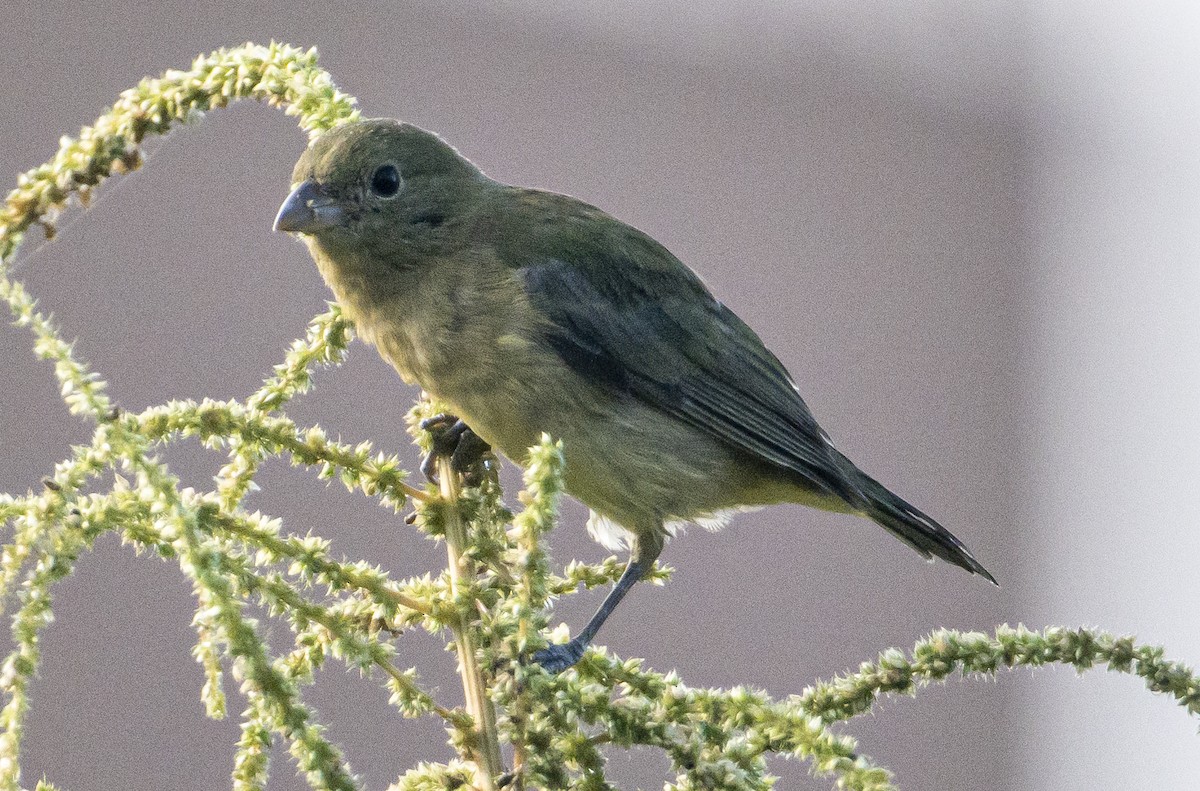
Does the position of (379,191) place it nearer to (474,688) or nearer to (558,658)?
(558,658)

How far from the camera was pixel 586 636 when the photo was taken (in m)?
2.05

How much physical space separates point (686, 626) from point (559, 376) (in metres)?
3.60

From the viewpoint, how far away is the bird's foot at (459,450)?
1.74 m

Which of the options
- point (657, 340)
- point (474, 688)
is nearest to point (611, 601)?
point (657, 340)

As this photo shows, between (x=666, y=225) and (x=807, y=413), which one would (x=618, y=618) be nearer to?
(x=666, y=225)

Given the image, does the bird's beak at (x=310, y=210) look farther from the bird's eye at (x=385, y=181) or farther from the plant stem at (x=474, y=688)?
the plant stem at (x=474, y=688)

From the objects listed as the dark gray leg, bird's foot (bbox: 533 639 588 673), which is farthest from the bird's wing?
bird's foot (bbox: 533 639 588 673)

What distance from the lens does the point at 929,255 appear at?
7.57 meters

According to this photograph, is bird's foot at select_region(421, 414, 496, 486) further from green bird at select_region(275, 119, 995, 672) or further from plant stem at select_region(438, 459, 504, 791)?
plant stem at select_region(438, 459, 504, 791)

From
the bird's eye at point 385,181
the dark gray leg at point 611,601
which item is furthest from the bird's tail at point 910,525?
the bird's eye at point 385,181

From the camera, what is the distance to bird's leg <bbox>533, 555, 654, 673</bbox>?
4.94 ft

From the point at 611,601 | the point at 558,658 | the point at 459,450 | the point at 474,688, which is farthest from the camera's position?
the point at 611,601

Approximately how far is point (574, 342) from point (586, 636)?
0.68m

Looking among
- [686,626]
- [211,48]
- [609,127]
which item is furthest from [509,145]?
[686,626]
